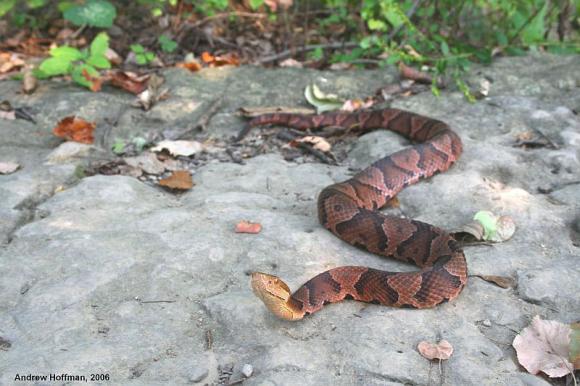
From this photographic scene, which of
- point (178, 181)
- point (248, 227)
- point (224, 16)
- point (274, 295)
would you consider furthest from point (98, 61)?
point (274, 295)

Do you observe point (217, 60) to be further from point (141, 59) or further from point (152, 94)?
point (152, 94)

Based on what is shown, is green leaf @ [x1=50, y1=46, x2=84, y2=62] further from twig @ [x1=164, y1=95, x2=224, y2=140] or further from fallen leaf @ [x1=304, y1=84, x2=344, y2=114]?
fallen leaf @ [x1=304, y1=84, x2=344, y2=114]

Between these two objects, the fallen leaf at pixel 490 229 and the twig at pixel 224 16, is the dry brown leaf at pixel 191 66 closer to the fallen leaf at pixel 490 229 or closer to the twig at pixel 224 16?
the twig at pixel 224 16

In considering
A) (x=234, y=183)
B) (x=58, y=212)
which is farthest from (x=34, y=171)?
(x=234, y=183)

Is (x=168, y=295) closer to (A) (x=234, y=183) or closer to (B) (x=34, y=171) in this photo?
(A) (x=234, y=183)

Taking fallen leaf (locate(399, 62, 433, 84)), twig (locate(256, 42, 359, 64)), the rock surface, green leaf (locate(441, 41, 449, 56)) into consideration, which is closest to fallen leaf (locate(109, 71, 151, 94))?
the rock surface

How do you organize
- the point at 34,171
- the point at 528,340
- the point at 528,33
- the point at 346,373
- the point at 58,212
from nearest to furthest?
the point at 346,373
the point at 528,340
the point at 58,212
the point at 34,171
the point at 528,33

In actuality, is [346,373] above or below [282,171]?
above

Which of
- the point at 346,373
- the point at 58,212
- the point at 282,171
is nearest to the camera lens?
the point at 346,373
